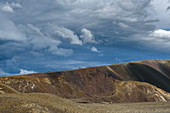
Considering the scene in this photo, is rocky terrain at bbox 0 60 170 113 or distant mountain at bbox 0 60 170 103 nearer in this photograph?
rocky terrain at bbox 0 60 170 113

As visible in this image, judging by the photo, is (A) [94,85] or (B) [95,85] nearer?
(A) [94,85]

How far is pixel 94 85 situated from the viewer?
101188 mm

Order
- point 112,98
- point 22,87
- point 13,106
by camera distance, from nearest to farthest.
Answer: point 13,106 → point 22,87 → point 112,98

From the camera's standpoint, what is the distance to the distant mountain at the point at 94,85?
83688 mm

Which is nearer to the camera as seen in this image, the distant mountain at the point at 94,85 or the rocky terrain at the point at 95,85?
the rocky terrain at the point at 95,85

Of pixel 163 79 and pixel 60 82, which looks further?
pixel 163 79

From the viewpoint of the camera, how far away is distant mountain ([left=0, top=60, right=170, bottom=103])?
83.7 meters

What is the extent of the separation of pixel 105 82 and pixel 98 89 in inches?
289

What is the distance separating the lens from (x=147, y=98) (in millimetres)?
97438

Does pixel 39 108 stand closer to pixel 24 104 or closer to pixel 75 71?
pixel 24 104

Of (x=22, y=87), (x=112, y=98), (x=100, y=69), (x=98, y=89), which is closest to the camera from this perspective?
(x=22, y=87)

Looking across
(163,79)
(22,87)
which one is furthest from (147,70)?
(22,87)

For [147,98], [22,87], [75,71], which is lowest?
[147,98]

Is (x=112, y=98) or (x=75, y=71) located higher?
(x=75, y=71)
